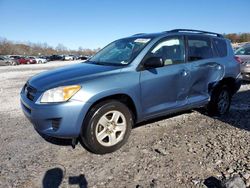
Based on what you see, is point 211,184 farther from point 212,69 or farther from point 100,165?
point 212,69

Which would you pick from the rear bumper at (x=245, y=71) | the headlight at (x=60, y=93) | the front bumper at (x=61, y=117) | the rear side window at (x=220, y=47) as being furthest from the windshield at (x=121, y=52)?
the rear bumper at (x=245, y=71)

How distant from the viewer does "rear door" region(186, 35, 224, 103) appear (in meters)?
5.36

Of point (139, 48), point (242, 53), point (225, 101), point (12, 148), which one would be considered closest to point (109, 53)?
point (139, 48)

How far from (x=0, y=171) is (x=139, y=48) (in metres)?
2.80

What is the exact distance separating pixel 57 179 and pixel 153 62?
7.41 ft

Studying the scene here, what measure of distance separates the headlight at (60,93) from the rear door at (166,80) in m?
1.12

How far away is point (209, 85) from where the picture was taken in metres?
5.73

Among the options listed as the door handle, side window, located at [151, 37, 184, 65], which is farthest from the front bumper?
the door handle

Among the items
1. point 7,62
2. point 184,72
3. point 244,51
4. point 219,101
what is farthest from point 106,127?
point 7,62

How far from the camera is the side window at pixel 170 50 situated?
16.3 ft

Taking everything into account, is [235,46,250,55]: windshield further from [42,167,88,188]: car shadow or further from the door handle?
[42,167,88,188]: car shadow

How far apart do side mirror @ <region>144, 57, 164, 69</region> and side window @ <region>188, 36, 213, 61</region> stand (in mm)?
983

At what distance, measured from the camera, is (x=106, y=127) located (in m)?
4.27

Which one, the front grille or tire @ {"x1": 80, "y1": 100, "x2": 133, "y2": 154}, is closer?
tire @ {"x1": 80, "y1": 100, "x2": 133, "y2": 154}
